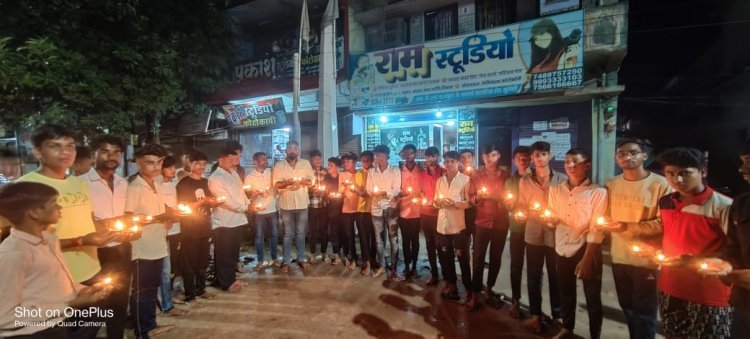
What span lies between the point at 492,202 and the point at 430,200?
1.01 metres

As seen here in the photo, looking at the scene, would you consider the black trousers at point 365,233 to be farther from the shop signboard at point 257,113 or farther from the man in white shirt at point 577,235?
the shop signboard at point 257,113

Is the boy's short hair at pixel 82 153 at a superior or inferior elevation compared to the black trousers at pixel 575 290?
superior

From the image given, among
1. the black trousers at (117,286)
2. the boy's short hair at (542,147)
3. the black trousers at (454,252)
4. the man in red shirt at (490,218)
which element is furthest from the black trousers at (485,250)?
the black trousers at (117,286)

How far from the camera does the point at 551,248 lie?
3820 mm

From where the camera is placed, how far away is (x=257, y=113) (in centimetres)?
1294

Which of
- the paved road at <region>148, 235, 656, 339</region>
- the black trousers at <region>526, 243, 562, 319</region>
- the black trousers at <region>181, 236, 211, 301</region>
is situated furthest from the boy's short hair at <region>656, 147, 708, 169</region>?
the black trousers at <region>181, 236, 211, 301</region>

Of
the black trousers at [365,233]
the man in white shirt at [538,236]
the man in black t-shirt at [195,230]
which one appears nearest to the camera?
the man in white shirt at [538,236]

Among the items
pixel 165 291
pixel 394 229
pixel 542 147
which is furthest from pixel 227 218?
pixel 542 147

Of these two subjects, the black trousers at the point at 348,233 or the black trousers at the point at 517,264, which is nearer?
the black trousers at the point at 517,264

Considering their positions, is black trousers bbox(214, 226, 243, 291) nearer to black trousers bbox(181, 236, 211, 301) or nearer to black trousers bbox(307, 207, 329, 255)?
black trousers bbox(181, 236, 211, 301)

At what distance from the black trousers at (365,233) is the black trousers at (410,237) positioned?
703 mm

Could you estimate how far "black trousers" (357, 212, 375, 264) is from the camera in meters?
5.97

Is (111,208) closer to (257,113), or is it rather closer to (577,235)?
(577,235)

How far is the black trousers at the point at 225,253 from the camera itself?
16.8ft
